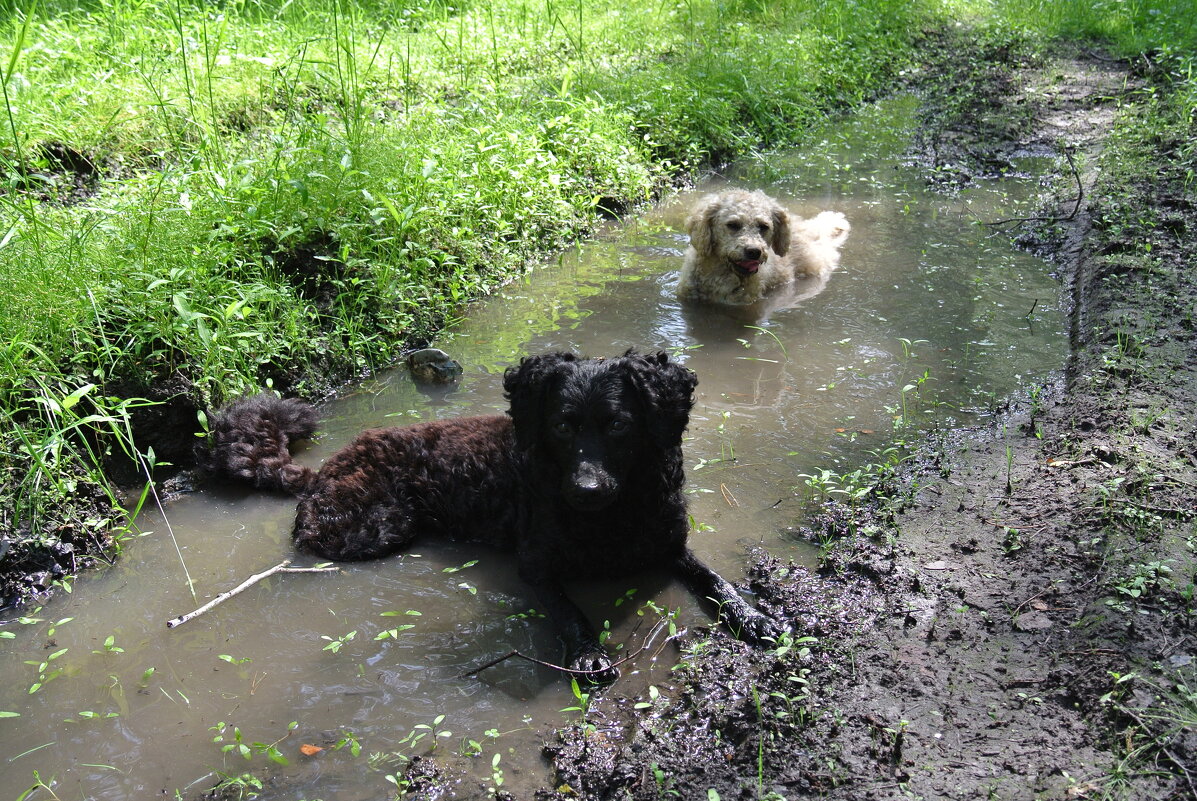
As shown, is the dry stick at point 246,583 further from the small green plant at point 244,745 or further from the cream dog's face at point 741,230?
the cream dog's face at point 741,230

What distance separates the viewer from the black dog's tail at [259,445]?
4.71m

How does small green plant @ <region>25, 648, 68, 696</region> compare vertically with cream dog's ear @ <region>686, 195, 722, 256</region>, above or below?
below

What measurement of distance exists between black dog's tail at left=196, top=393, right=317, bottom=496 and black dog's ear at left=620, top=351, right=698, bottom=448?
6.29 feet

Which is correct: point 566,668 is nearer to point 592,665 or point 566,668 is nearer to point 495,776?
point 592,665

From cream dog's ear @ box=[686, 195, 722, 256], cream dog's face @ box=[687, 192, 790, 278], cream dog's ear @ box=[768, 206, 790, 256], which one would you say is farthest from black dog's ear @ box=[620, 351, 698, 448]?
cream dog's ear @ box=[768, 206, 790, 256]

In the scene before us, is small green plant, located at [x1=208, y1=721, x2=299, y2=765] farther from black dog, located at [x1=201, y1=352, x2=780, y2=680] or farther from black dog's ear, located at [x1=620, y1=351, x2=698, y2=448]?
black dog's ear, located at [x1=620, y1=351, x2=698, y2=448]

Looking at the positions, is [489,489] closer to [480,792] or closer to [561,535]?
[561,535]

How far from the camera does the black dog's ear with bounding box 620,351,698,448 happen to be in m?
3.77

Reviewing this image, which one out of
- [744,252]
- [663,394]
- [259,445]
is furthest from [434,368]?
[744,252]

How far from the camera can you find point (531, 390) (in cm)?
383

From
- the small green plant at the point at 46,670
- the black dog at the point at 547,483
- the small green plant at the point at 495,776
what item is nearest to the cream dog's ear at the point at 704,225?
the black dog at the point at 547,483

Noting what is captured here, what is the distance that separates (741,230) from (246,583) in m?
4.77

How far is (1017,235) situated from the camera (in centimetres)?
782

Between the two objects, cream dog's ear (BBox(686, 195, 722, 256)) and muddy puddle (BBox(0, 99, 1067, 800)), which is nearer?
muddy puddle (BBox(0, 99, 1067, 800))
